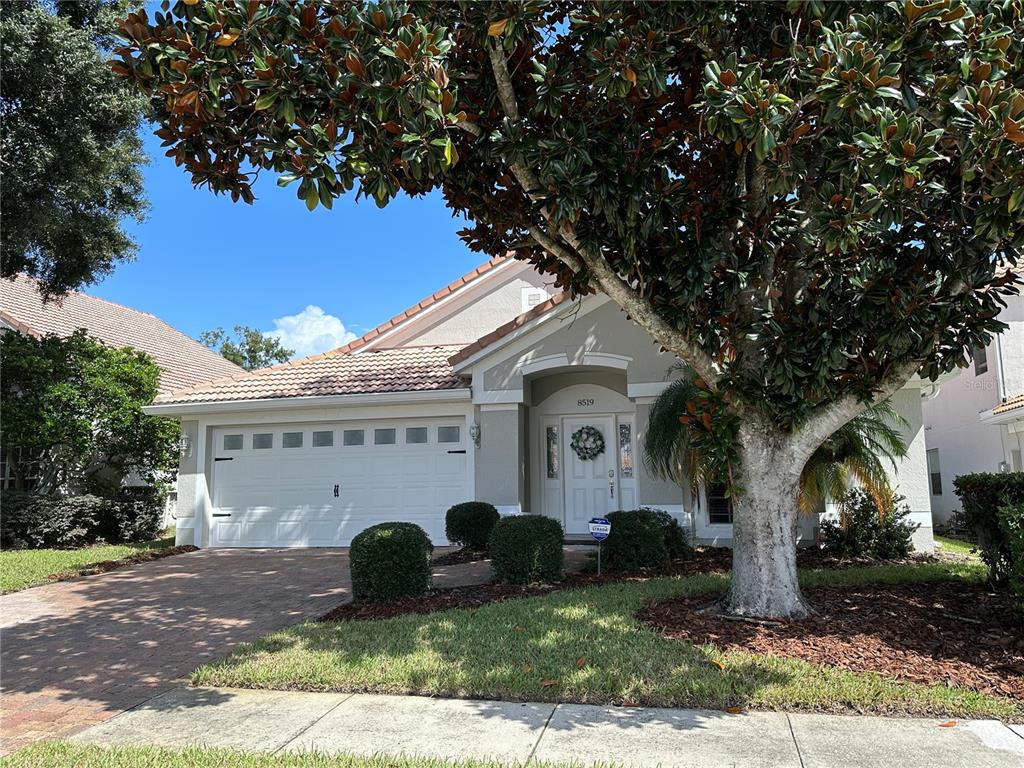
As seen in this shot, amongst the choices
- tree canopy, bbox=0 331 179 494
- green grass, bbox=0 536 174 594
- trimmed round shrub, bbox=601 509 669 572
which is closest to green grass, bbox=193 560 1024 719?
trimmed round shrub, bbox=601 509 669 572

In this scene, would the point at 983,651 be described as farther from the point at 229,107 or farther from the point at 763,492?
the point at 229,107

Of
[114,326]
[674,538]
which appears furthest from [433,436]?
[114,326]

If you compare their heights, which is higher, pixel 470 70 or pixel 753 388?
pixel 470 70

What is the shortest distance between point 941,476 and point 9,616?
21.0 m

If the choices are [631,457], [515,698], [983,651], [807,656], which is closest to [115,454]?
[631,457]

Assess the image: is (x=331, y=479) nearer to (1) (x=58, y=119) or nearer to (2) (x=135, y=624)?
(2) (x=135, y=624)

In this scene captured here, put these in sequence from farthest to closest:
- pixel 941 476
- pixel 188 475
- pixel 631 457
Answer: pixel 941 476 → pixel 188 475 → pixel 631 457

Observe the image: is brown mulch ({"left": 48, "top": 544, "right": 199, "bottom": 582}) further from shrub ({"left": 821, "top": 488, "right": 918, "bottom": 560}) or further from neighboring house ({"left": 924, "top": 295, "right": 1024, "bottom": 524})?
neighboring house ({"left": 924, "top": 295, "right": 1024, "bottom": 524})

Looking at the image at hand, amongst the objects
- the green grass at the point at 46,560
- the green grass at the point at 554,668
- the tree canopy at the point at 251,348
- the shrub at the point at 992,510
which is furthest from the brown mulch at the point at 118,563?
the tree canopy at the point at 251,348

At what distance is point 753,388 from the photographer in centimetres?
662

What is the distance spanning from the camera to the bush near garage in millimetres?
13781

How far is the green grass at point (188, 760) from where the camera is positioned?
13.1 ft

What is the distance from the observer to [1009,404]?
15.3 m

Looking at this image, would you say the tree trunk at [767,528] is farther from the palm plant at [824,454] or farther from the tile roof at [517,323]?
the tile roof at [517,323]
